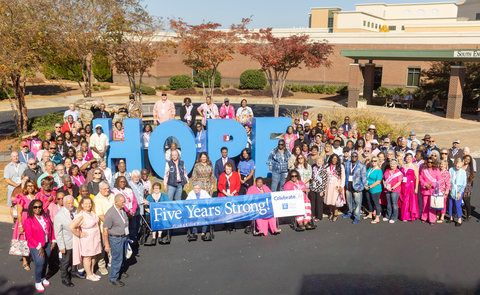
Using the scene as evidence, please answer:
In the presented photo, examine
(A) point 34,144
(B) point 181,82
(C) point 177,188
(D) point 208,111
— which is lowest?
(C) point 177,188

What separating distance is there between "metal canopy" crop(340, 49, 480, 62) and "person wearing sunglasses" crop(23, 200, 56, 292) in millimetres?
25451

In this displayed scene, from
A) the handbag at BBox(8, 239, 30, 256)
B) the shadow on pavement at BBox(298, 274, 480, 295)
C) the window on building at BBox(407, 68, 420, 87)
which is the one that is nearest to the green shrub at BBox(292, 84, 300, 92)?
the window on building at BBox(407, 68, 420, 87)

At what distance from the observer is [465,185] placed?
909 centimetres

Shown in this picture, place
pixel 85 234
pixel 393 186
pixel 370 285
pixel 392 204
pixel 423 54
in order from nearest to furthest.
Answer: pixel 85 234, pixel 370 285, pixel 393 186, pixel 392 204, pixel 423 54

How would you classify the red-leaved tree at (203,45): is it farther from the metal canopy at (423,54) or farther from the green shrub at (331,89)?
the green shrub at (331,89)

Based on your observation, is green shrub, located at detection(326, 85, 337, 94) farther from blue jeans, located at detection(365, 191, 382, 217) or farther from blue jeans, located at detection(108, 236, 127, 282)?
blue jeans, located at detection(108, 236, 127, 282)

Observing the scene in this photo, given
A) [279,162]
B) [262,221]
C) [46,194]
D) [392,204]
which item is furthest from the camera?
[279,162]

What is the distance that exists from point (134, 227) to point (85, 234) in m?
1.42

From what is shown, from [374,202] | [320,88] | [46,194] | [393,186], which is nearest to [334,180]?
[374,202]

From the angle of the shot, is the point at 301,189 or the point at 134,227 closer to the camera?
the point at 134,227

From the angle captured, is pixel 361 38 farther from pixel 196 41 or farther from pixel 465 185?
pixel 465 185

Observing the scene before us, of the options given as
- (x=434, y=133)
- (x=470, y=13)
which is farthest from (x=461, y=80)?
(x=470, y=13)

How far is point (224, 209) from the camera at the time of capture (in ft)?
27.0

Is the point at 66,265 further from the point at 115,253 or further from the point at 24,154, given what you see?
the point at 24,154
